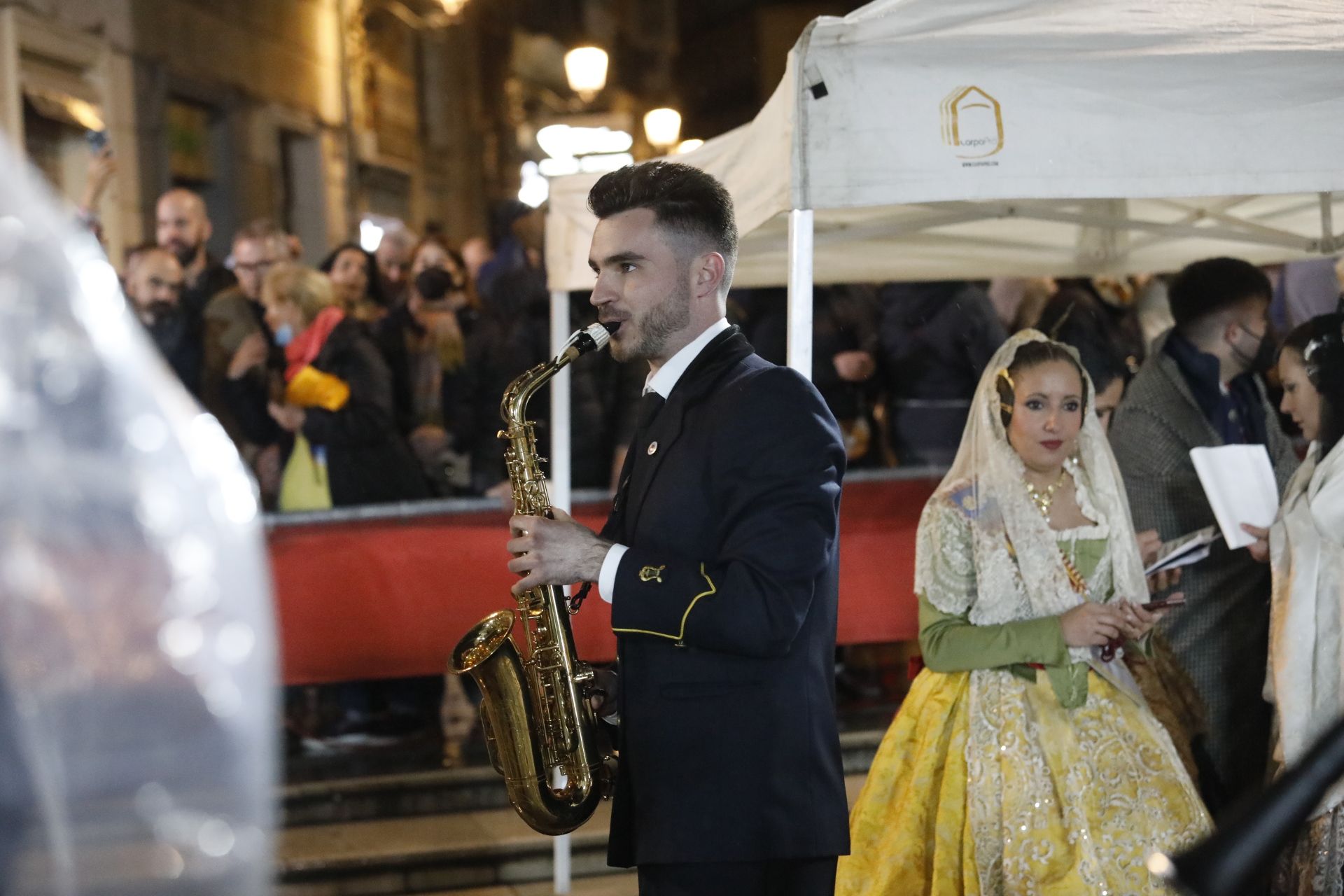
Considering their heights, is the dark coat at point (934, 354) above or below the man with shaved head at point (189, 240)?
below

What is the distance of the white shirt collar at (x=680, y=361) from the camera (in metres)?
2.79

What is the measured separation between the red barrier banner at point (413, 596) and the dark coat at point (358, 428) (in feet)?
2.24

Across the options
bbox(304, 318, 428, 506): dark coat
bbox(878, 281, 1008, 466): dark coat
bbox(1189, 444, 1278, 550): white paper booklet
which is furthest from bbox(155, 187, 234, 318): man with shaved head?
bbox(1189, 444, 1278, 550): white paper booklet

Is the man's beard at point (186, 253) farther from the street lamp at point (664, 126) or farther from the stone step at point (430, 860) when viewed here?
the street lamp at point (664, 126)

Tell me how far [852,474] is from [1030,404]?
3201 mm

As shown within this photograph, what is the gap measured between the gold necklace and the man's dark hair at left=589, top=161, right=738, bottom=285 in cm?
146

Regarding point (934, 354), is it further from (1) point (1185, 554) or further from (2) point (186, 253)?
(2) point (186, 253)

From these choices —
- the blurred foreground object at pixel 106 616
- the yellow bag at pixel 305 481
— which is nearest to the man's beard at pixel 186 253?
the yellow bag at pixel 305 481

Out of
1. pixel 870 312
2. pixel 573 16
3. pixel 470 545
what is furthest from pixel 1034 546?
pixel 573 16

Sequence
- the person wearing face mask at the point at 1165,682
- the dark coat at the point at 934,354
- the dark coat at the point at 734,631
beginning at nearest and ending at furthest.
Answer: the dark coat at the point at 734,631 < the person wearing face mask at the point at 1165,682 < the dark coat at the point at 934,354

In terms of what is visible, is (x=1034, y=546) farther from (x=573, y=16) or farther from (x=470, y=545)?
(x=573, y=16)

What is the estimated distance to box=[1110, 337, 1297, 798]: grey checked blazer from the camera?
4.63 metres

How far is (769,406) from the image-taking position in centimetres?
261

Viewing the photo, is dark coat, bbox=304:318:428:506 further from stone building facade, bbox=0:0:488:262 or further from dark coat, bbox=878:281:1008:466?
stone building facade, bbox=0:0:488:262
